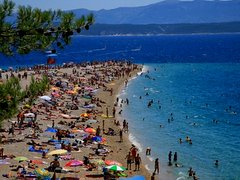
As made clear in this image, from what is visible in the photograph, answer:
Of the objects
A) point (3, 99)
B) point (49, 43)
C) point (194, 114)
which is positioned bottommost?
point (194, 114)

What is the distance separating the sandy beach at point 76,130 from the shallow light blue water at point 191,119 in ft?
6.62

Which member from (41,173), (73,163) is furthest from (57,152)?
(41,173)

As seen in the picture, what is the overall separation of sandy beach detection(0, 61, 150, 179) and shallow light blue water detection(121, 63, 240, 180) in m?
2.02

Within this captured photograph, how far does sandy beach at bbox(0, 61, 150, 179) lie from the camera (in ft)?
75.9

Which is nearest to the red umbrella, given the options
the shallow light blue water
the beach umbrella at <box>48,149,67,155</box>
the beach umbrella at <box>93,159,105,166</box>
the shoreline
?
the beach umbrella at <box>93,159,105,166</box>

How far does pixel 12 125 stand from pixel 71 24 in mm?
22870

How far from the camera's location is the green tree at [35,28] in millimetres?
8211

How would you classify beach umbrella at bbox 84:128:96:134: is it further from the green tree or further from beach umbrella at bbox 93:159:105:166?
the green tree

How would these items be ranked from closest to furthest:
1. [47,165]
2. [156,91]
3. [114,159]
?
[47,165]
[114,159]
[156,91]

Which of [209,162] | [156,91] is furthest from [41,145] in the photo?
[156,91]

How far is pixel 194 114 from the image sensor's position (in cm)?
4350

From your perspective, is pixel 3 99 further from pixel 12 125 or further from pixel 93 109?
pixel 93 109

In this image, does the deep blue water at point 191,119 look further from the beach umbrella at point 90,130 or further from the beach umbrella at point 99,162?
the beach umbrella at point 99,162

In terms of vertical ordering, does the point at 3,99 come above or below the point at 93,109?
above
